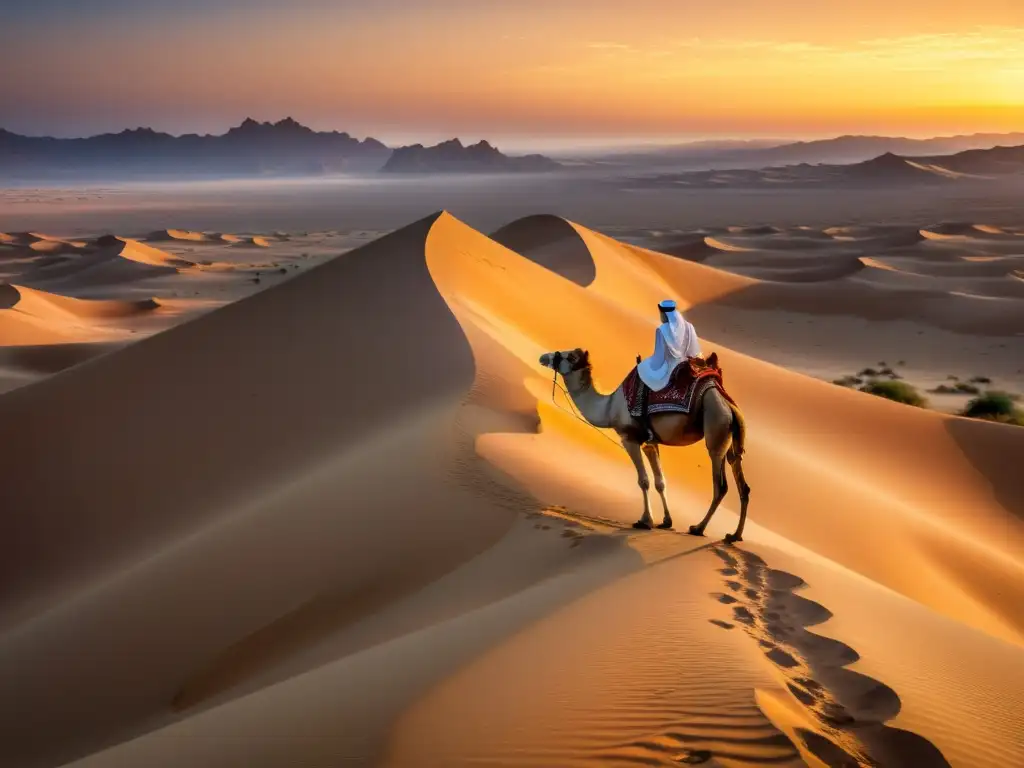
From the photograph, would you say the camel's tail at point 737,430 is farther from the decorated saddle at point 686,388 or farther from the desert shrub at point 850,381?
the desert shrub at point 850,381

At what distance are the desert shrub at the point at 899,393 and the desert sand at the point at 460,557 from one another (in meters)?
4.24

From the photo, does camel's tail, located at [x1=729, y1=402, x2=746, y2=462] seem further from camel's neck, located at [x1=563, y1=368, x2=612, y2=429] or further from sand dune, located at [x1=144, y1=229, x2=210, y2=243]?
sand dune, located at [x1=144, y1=229, x2=210, y2=243]

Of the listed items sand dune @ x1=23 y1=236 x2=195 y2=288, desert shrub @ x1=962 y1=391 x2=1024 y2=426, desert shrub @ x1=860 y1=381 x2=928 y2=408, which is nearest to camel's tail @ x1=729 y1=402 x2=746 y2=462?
desert shrub @ x1=962 y1=391 x2=1024 y2=426

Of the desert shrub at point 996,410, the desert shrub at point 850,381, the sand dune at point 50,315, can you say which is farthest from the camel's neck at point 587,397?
the sand dune at point 50,315

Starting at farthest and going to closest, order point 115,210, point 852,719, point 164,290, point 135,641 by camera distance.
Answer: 1. point 115,210
2. point 164,290
3. point 135,641
4. point 852,719

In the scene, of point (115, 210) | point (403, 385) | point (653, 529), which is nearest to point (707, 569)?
point (653, 529)

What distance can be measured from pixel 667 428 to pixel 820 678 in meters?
2.83

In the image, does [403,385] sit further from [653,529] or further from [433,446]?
[653,529]

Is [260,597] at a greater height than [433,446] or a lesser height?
lesser

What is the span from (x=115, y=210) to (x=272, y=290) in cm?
14476

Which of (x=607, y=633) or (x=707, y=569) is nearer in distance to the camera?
(x=607, y=633)

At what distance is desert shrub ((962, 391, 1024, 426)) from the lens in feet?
64.9

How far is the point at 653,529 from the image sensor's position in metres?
7.83

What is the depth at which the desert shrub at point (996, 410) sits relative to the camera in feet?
64.9
